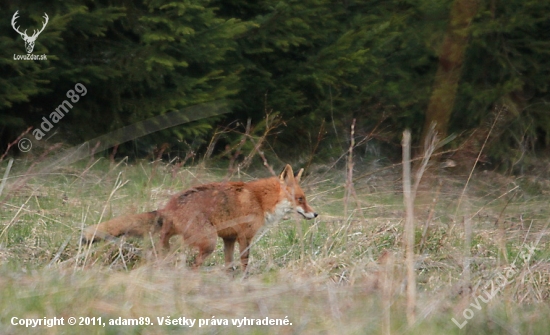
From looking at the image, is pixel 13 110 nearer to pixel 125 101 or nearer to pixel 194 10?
pixel 125 101

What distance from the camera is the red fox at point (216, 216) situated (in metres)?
6.02

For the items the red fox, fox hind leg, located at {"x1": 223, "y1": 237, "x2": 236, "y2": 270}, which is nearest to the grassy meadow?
the red fox

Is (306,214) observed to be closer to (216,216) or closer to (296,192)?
(296,192)

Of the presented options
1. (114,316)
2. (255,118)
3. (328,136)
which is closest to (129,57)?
(255,118)

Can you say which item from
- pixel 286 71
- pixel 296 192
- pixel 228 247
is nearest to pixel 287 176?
pixel 296 192

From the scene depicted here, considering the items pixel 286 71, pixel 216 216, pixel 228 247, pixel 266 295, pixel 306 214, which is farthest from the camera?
pixel 286 71

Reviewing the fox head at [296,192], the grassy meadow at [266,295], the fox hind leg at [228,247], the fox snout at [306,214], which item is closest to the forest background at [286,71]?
the fox head at [296,192]

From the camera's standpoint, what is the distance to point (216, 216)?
6590 millimetres

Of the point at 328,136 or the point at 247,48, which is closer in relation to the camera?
the point at 247,48

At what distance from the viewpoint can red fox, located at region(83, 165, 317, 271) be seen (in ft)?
19.7

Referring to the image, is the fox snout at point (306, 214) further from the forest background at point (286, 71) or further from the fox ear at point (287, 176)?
the forest background at point (286, 71)

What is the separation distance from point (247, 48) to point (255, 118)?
1460 mm

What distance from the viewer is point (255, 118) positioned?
1349cm

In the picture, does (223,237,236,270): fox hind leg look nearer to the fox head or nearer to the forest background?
the fox head
